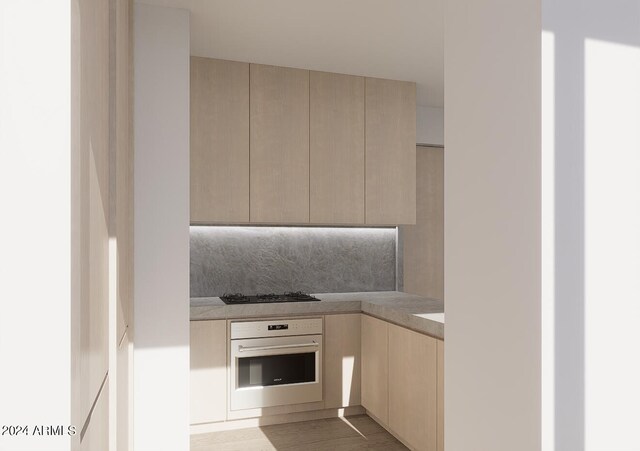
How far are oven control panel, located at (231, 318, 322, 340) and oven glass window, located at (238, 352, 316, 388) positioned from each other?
17 centimetres

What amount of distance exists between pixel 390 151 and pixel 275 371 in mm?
2027

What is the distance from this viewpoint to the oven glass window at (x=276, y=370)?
139 inches

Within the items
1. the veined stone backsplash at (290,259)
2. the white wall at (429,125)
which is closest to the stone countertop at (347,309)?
the veined stone backsplash at (290,259)

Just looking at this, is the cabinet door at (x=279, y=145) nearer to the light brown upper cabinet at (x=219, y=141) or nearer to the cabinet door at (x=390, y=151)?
the light brown upper cabinet at (x=219, y=141)

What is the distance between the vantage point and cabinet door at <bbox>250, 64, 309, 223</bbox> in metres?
3.72

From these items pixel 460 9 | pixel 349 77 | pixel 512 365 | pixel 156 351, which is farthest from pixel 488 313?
pixel 349 77

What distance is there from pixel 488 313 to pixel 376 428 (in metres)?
2.95

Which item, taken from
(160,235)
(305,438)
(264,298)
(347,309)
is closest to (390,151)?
(347,309)
